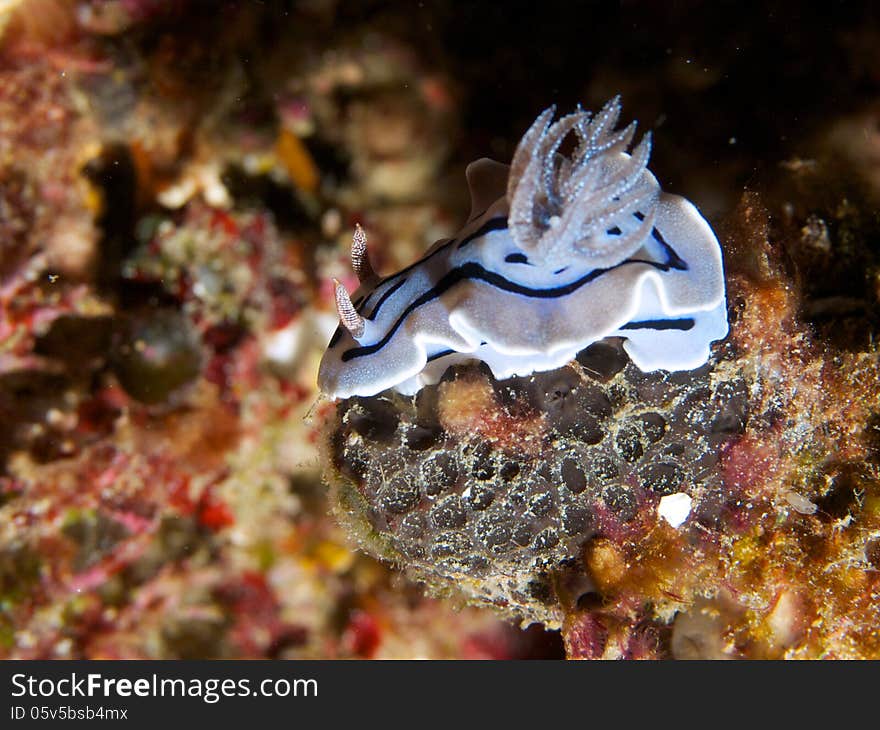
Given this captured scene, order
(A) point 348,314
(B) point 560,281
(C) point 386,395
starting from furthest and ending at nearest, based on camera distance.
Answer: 1. (C) point 386,395
2. (A) point 348,314
3. (B) point 560,281

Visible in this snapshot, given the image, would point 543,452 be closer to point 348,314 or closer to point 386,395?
point 386,395

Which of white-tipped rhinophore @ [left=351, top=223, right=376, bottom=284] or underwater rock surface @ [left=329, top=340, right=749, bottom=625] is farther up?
white-tipped rhinophore @ [left=351, top=223, right=376, bottom=284]

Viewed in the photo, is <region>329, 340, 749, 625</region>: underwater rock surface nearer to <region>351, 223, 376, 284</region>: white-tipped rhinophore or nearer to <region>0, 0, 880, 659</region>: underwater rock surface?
<region>0, 0, 880, 659</region>: underwater rock surface

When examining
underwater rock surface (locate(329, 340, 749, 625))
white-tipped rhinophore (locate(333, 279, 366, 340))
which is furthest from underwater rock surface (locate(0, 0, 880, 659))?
white-tipped rhinophore (locate(333, 279, 366, 340))

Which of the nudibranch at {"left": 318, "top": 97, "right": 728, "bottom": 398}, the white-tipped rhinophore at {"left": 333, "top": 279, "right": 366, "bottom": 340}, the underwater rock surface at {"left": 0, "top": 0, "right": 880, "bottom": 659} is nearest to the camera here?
the nudibranch at {"left": 318, "top": 97, "right": 728, "bottom": 398}

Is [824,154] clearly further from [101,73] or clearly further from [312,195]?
[101,73]

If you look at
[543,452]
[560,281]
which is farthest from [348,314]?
[543,452]

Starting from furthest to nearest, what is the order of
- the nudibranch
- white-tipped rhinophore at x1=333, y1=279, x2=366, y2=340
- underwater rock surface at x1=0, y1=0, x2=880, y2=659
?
underwater rock surface at x1=0, y1=0, x2=880, y2=659, white-tipped rhinophore at x1=333, y1=279, x2=366, y2=340, the nudibranch

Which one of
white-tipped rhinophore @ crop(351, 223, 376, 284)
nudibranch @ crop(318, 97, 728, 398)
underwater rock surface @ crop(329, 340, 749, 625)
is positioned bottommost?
underwater rock surface @ crop(329, 340, 749, 625)
